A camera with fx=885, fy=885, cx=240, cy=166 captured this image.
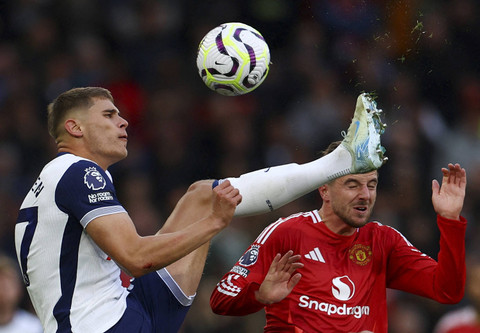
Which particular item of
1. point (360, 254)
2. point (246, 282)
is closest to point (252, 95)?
point (360, 254)

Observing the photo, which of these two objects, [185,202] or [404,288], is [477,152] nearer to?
[404,288]

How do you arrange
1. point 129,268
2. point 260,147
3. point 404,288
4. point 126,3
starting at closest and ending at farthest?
1. point 129,268
2. point 404,288
3. point 260,147
4. point 126,3

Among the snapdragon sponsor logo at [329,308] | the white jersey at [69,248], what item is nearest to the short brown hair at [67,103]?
the white jersey at [69,248]

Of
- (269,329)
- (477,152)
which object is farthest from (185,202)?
(477,152)

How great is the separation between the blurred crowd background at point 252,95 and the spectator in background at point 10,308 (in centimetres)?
123

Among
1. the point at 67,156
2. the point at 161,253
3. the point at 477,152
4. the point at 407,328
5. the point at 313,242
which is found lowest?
the point at 407,328

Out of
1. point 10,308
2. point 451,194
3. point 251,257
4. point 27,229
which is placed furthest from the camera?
point 10,308

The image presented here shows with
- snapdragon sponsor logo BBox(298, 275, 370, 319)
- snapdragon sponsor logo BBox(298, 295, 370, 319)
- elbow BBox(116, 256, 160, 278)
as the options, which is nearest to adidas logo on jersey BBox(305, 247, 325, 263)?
snapdragon sponsor logo BBox(298, 275, 370, 319)

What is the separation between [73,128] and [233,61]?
3.81ft

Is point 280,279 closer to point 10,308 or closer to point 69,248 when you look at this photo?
point 69,248

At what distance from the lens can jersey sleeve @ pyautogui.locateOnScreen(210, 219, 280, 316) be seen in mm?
5336

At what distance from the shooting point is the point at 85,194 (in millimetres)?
4582

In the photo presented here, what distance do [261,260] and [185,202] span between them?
2.07ft

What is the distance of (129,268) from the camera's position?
452cm
